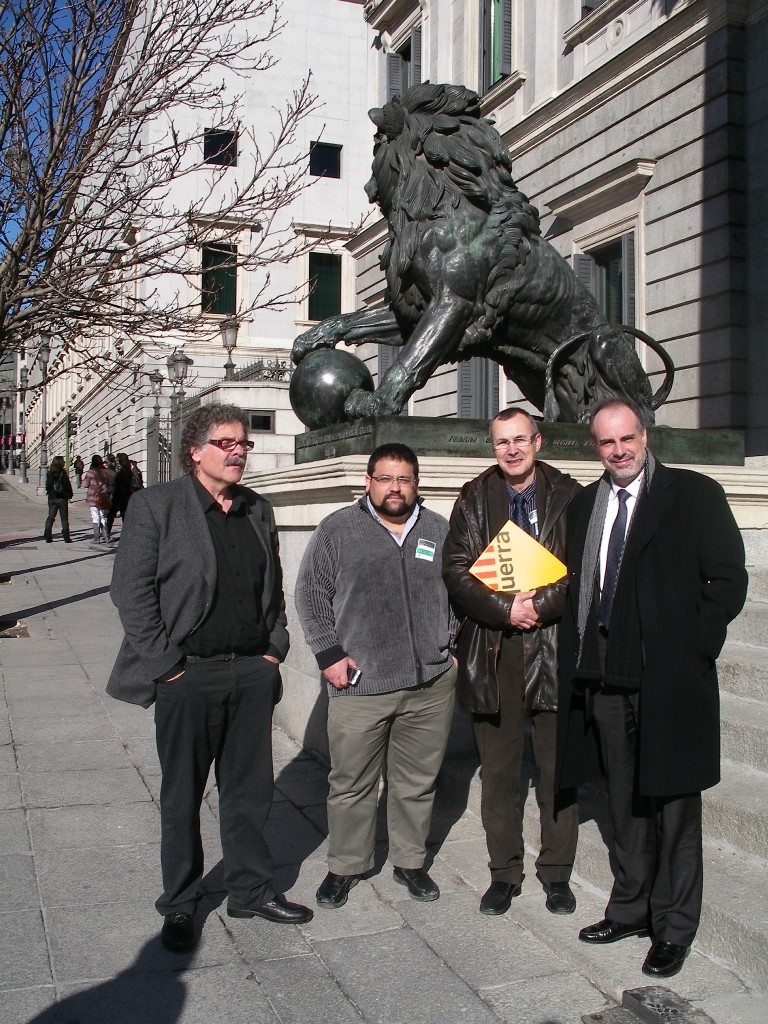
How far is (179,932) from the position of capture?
349 centimetres

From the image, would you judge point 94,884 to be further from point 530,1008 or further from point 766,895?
point 766,895

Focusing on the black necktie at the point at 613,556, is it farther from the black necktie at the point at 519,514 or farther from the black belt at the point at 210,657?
the black belt at the point at 210,657

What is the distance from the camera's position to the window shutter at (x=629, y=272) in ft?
47.3

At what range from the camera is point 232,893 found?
3.76m

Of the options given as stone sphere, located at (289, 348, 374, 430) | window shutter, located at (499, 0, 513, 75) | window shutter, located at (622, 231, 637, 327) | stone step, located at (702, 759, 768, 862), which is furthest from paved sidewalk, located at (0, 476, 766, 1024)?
window shutter, located at (499, 0, 513, 75)

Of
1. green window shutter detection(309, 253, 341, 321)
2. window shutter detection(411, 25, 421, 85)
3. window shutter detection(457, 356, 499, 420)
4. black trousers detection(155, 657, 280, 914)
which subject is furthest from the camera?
green window shutter detection(309, 253, 341, 321)

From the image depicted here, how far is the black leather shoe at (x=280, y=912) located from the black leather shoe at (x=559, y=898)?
0.93m

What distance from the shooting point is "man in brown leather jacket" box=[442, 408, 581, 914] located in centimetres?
374

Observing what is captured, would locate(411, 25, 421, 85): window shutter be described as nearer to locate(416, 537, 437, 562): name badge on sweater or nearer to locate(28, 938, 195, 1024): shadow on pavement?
locate(416, 537, 437, 562): name badge on sweater

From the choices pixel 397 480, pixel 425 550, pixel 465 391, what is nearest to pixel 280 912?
pixel 425 550

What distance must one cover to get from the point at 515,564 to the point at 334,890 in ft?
4.96

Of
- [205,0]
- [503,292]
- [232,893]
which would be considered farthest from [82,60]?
[232,893]

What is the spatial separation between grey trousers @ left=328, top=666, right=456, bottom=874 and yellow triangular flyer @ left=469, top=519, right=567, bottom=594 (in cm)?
54

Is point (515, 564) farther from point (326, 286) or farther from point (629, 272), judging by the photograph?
point (326, 286)
